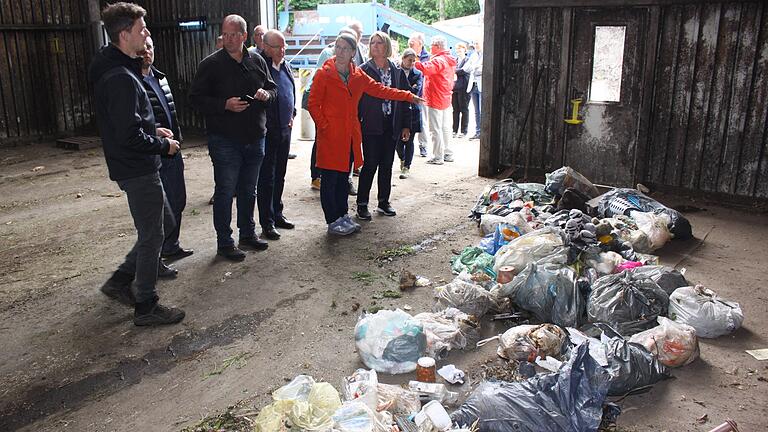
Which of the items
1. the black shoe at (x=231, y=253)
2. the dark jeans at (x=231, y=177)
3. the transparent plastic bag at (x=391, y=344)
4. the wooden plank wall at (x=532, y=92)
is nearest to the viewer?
the transparent plastic bag at (x=391, y=344)

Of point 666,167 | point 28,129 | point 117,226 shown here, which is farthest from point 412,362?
point 28,129

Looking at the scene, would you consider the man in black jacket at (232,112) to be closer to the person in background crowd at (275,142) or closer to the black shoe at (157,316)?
the person in background crowd at (275,142)

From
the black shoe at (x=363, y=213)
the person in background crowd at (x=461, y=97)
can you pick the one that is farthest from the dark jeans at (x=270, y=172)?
the person in background crowd at (x=461, y=97)

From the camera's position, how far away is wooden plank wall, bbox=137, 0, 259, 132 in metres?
11.8

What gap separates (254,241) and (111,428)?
274cm

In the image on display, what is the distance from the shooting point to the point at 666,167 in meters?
7.72

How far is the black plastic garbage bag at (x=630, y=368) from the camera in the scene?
11.3ft

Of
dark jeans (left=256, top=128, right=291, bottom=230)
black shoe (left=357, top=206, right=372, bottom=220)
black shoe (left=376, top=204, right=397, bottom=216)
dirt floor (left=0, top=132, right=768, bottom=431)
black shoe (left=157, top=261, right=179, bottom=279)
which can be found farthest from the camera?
black shoe (left=376, top=204, right=397, bottom=216)

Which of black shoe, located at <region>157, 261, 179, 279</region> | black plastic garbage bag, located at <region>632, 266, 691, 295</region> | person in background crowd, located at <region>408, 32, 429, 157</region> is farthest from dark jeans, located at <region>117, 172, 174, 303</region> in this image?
person in background crowd, located at <region>408, 32, 429, 157</region>

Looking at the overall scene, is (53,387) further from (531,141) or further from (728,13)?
(728,13)

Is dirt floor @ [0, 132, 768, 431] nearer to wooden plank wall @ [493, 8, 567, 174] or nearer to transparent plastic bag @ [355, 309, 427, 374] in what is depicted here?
transparent plastic bag @ [355, 309, 427, 374]

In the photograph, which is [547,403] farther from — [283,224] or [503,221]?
[283,224]

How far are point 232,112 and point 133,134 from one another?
1.45m

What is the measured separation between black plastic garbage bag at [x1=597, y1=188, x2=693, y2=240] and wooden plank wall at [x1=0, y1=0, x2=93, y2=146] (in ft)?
34.8
